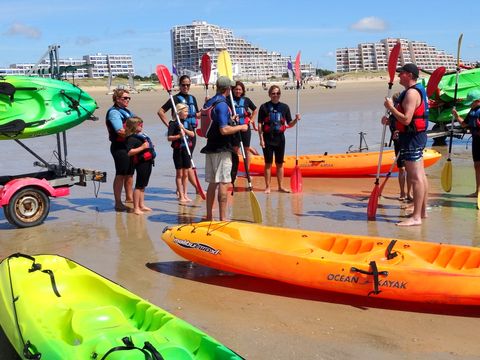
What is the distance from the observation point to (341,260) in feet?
14.1

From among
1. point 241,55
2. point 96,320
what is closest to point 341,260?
point 96,320

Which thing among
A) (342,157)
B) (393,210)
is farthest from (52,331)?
(342,157)

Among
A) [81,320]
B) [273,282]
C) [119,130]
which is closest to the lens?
[81,320]

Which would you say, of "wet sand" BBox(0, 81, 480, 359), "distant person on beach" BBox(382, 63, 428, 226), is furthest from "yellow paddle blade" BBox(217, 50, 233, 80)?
"distant person on beach" BBox(382, 63, 428, 226)

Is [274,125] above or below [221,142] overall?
above

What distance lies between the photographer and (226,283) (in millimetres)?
4781

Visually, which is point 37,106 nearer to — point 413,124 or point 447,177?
point 413,124

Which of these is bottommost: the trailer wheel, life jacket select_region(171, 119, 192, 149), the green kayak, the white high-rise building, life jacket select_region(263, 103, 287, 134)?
the trailer wheel

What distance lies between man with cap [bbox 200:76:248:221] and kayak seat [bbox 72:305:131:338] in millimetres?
2741

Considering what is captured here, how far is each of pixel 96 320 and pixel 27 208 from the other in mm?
3706

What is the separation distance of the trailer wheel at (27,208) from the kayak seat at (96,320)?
340 centimetres

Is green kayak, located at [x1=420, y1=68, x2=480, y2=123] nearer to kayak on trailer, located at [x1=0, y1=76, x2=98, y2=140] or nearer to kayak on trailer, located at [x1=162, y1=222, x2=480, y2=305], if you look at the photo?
kayak on trailer, located at [x1=0, y1=76, x2=98, y2=140]

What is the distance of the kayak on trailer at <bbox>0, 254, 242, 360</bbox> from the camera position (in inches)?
115

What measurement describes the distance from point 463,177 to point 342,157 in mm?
2039
